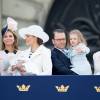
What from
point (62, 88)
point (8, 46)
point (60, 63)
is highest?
point (8, 46)

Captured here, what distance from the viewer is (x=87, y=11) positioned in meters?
9.29

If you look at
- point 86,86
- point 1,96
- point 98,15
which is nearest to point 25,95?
point 1,96

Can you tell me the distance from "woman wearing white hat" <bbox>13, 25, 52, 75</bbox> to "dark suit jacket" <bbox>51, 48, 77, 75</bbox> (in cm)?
6

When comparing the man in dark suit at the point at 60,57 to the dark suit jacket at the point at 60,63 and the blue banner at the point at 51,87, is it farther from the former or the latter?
the blue banner at the point at 51,87

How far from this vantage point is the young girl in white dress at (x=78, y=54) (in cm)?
545

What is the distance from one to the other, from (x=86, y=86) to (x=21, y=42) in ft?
12.2

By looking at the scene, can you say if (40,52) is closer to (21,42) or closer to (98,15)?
(21,42)

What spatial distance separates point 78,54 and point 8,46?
64 cm

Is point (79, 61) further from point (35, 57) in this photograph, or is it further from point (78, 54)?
point (35, 57)

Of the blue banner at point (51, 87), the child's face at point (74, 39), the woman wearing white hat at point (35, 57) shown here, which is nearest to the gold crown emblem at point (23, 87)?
the blue banner at point (51, 87)

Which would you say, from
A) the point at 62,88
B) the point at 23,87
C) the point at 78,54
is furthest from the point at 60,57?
the point at 23,87

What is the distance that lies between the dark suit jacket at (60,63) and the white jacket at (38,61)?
0.21ft

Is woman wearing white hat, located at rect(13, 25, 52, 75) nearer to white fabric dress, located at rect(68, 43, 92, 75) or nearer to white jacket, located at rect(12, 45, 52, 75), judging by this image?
white jacket, located at rect(12, 45, 52, 75)

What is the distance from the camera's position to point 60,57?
5.42 meters
